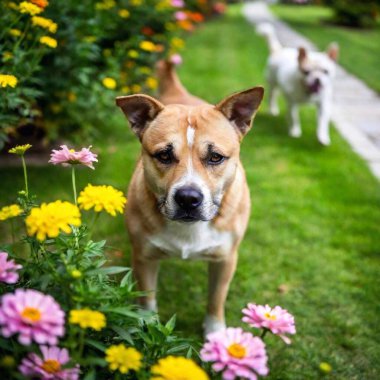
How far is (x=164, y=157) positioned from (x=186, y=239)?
518 mm

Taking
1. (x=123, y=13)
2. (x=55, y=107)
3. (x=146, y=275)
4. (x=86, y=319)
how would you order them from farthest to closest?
(x=123, y=13) < (x=55, y=107) < (x=146, y=275) < (x=86, y=319)

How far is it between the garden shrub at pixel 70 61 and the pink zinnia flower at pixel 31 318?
196cm

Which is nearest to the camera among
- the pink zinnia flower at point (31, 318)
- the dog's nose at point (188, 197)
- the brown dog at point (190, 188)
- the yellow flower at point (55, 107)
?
the pink zinnia flower at point (31, 318)

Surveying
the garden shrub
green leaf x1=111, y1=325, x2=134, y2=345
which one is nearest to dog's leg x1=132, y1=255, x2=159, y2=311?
green leaf x1=111, y1=325, x2=134, y2=345

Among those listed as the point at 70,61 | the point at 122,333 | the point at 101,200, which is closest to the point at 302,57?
the point at 70,61

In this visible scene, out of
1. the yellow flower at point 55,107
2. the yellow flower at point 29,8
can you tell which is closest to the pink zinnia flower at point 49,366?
the yellow flower at point 29,8

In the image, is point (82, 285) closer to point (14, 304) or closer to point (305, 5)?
point (14, 304)

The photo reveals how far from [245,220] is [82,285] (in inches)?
62.6

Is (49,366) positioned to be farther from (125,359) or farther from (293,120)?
(293,120)

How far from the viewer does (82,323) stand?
135 centimetres

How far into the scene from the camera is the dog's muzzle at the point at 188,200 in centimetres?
237

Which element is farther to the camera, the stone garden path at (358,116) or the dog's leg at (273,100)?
the dog's leg at (273,100)

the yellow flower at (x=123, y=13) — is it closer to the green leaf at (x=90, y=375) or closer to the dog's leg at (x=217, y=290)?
the dog's leg at (x=217, y=290)

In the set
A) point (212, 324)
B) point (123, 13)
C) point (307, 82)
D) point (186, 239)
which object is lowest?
point (212, 324)
